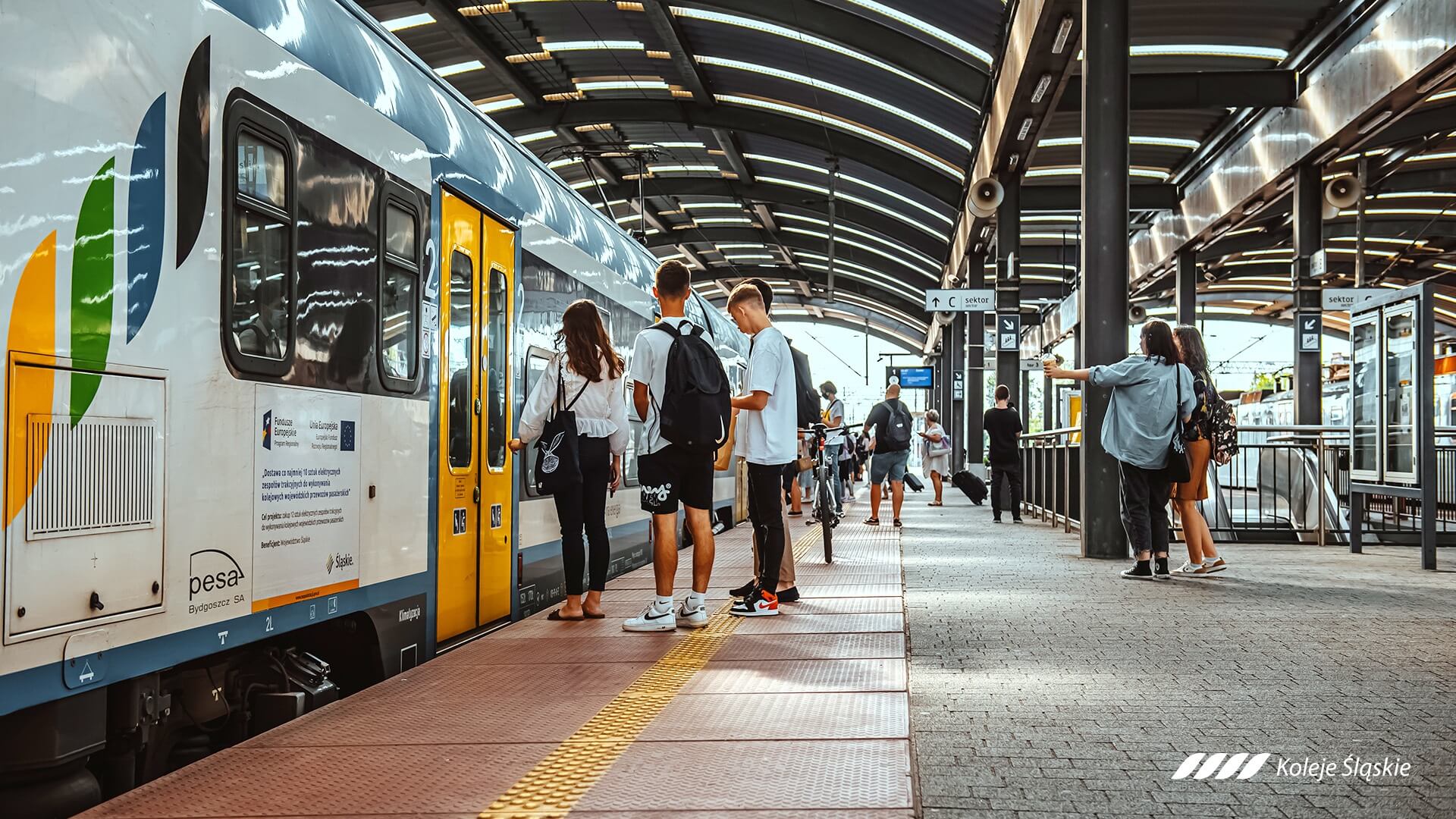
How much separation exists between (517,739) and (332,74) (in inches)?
102

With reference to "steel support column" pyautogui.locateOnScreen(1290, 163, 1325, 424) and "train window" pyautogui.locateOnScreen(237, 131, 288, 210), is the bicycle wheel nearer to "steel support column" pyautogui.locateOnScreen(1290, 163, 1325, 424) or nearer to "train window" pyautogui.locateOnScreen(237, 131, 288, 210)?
"train window" pyautogui.locateOnScreen(237, 131, 288, 210)

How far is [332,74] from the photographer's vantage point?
4742 millimetres

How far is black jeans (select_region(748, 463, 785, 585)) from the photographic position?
23.2 ft

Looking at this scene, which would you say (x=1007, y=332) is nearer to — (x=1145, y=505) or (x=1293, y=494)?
(x=1293, y=494)

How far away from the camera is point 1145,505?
8711 millimetres

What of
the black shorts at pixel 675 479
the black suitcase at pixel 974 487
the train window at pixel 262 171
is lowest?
the black suitcase at pixel 974 487

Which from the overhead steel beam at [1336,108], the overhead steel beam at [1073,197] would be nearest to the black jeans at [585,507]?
the overhead steel beam at [1336,108]

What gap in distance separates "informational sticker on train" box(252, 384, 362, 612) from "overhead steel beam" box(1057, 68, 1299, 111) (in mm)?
12619

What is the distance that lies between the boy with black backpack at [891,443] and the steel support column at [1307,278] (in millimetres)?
6392

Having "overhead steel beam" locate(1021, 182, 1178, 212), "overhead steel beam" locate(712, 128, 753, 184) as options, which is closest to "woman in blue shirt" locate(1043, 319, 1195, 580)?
"overhead steel beam" locate(712, 128, 753, 184)

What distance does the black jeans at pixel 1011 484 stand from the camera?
54.1 ft

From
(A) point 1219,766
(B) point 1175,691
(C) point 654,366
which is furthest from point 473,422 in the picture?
(A) point 1219,766

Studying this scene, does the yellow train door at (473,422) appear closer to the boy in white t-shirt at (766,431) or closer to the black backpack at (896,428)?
the boy in white t-shirt at (766,431)

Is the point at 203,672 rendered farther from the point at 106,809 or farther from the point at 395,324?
the point at 395,324
